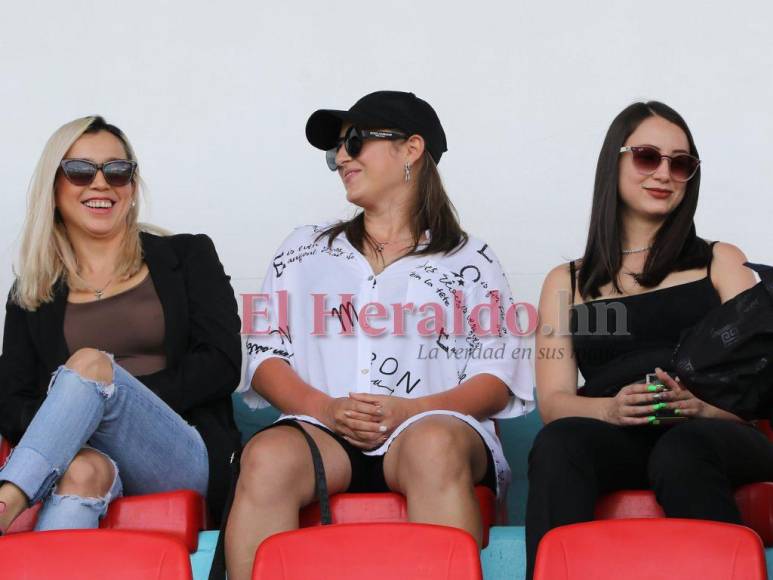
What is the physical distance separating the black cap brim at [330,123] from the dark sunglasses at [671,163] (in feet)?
2.13

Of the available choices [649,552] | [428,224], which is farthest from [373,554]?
[428,224]

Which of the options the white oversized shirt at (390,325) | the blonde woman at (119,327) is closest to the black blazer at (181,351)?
the blonde woman at (119,327)

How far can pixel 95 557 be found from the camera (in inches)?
77.1

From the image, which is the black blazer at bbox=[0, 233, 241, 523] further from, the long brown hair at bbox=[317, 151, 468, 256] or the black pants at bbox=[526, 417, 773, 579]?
the black pants at bbox=[526, 417, 773, 579]

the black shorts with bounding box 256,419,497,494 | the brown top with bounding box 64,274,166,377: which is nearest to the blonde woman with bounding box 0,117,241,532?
the brown top with bounding box 64,274,166,377

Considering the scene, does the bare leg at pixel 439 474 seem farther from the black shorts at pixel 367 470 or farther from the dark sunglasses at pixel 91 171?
the dark sunglasses at pixel 91 171

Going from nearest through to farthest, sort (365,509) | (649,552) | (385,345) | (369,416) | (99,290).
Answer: (649,552) < (365,509) < (369,416) < (385,345) < (99,290)

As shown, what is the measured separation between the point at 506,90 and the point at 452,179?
0.36 meters

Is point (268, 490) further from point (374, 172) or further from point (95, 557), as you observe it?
point (374, 172)

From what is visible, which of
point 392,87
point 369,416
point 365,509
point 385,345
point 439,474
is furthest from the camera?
point 392,87

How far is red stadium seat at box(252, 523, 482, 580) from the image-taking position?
192cm

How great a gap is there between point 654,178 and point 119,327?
1.33m

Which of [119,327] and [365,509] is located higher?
[119,327]

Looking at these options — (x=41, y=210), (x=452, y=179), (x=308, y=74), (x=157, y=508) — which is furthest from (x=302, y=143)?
(x=157, y=508)
